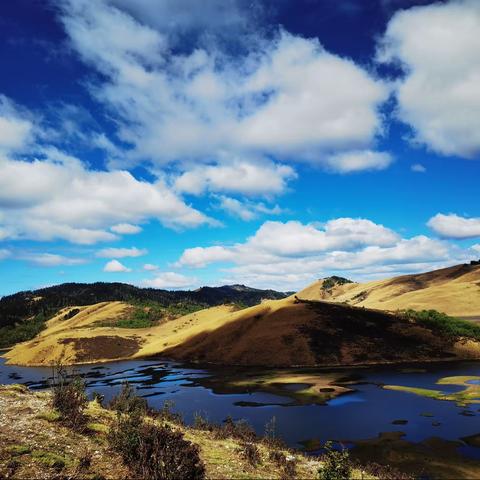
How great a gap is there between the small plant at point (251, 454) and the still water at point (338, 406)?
22.4 ft

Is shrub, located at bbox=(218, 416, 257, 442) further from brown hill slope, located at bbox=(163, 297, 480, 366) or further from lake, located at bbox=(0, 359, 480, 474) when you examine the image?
brown hill slope, located at bbox=(163, 297, 480, 366)

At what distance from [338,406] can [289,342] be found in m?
31.1

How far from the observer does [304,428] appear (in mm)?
30422

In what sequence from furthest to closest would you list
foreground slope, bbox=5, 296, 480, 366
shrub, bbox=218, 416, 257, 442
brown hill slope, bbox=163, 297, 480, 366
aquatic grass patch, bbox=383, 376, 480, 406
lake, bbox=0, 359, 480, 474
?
1. foreground slope, bbox=5, 296, 480, 366
2. brown hill slope, bbox=163, 297, 480, 366
3. aquatic grass patch, bbox=383, 376, 480, 406
4. lake, bbox=0, 359, 480, 474
5. shrub, bbox=218, 416, 257, 442

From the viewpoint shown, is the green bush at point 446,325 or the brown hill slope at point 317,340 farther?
the green bush at point 446,325

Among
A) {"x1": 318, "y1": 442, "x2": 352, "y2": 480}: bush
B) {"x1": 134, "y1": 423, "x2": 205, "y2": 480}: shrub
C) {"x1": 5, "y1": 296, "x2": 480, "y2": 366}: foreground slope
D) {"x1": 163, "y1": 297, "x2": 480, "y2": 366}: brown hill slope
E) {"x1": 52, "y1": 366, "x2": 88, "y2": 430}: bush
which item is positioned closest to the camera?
{"x1": 134, "y1": 423, "x2": 205, "y2": 480}: shrub

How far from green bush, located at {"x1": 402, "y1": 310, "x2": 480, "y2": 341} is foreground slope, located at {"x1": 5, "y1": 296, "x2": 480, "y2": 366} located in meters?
0.94

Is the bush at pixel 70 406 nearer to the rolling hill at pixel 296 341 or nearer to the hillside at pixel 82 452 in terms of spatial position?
the hillside at pixel 82 452

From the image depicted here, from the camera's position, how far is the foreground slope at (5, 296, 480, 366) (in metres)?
62.8

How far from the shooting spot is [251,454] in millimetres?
19516

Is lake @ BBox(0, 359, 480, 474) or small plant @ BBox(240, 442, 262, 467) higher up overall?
small plant @ BBox(240, 442, 262, 467)

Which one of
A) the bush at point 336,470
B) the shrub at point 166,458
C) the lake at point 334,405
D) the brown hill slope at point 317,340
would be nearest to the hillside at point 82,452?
the shrub at point 166,458

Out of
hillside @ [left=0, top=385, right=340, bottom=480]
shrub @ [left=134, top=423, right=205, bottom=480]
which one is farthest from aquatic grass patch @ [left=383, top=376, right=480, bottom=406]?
shrub @ [left=134, top=423, right=205, bottom=480]

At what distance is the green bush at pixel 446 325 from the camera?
6812cm
